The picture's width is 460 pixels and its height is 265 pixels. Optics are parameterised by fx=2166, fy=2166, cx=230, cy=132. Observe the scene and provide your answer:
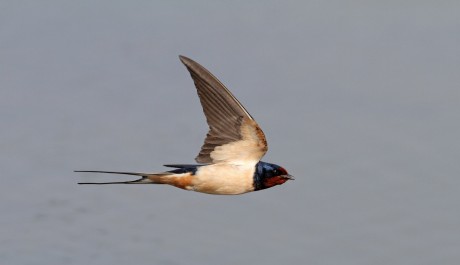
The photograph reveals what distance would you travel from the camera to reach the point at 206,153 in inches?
406

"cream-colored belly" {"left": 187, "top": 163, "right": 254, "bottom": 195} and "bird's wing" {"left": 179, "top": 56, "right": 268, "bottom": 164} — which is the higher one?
"bird's wing" {"left": 179, "top": 56, "right": 268, "bottom": 164}

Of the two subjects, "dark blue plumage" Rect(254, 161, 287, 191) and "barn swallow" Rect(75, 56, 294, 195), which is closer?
"barn swallow" Rect(75, 56, 294, 195)

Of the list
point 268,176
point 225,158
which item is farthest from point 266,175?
point 225,158

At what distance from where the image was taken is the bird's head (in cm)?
1025

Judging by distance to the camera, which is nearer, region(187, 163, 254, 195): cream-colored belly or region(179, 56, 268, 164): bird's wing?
region(179, 56, 268, 164): bird's wing

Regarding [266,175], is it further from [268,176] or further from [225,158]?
[225,158]

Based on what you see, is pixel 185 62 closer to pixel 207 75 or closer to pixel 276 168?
pixel 207 75

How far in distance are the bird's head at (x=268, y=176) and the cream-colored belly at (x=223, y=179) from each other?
3 cm

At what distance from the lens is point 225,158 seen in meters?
10.3

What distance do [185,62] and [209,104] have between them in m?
0.28

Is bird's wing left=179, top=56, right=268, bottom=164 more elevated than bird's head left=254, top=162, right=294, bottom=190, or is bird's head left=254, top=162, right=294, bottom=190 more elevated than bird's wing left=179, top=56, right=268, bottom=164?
bird's wing left=179, top=56, right=268, bottom=164

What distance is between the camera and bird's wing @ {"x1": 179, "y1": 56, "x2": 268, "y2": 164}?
10.0 meters

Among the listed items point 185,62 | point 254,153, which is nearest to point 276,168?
point 254,153

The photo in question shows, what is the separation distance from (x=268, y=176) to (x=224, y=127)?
32 centimetres
